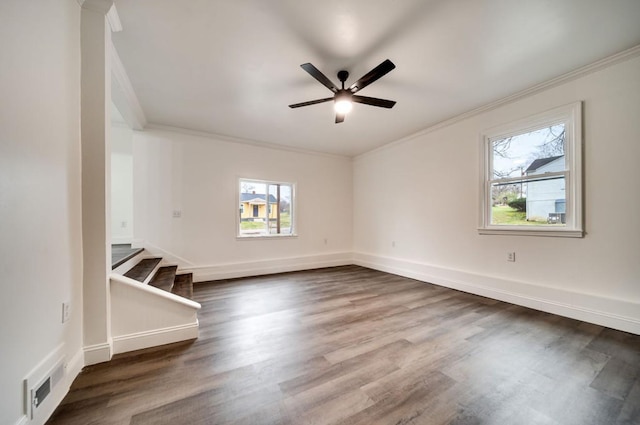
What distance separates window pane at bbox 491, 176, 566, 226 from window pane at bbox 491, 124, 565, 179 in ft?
0.49

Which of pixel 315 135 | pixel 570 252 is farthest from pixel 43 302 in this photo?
pixel 570 252

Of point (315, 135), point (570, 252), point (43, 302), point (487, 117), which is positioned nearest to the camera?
point (43, 302)

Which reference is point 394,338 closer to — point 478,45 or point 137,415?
point 137,415

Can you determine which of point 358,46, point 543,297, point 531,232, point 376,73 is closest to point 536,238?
point 531,232

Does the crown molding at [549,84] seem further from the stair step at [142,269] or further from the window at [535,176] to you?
the stair step at [142,269]

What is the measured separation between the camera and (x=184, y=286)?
3352mm

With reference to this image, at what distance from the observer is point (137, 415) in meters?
1.32

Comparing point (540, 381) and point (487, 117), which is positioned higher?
point (487, 117)

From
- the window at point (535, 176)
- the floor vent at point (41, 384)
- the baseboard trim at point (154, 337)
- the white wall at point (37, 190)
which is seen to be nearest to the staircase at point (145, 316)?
the baseboard trim at point (154, 337)

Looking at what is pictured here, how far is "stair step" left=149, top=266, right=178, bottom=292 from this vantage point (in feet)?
9.43

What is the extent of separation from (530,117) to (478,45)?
4.84ft

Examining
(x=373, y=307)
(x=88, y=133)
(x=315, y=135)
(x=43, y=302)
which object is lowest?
(x=373, y=307)

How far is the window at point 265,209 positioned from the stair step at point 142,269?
141 cm

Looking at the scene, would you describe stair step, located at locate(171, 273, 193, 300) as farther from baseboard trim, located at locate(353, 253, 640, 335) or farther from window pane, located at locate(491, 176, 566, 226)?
window pane, located at locate(491, 176, 566, 226)
